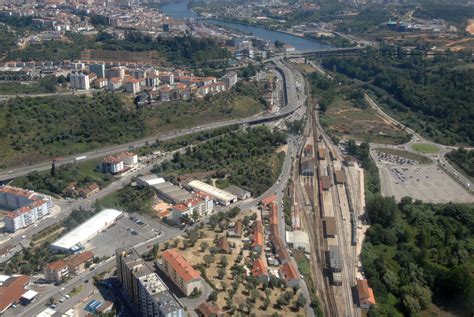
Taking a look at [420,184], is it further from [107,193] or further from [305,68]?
[305,68]

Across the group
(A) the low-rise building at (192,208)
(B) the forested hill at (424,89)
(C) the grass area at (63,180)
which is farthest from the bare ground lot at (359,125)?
(C) the grass area at (63,180)

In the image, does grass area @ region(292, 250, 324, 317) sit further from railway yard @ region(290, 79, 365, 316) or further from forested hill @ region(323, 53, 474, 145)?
forested hill @ region(323, 53, 474, 145)

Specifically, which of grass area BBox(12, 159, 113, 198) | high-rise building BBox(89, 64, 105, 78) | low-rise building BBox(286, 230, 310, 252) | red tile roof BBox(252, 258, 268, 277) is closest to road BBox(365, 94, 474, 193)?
low-rise building BBox(286, 230, 310, 252)

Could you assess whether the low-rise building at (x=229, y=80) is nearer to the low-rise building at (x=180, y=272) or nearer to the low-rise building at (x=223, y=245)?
the low-rise building at (x=223, y=245)

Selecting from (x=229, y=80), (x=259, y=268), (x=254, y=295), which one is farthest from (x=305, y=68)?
(x=254, y=295)

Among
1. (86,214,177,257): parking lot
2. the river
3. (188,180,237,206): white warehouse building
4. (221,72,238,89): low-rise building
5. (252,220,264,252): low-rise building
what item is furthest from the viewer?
the river

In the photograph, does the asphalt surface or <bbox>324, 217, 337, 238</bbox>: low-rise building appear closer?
the asphalt surface

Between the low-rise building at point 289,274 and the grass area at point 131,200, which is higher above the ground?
the low-rise building at point 289,274

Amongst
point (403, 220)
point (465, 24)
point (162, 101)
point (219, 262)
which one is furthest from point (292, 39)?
point (219, 262)
